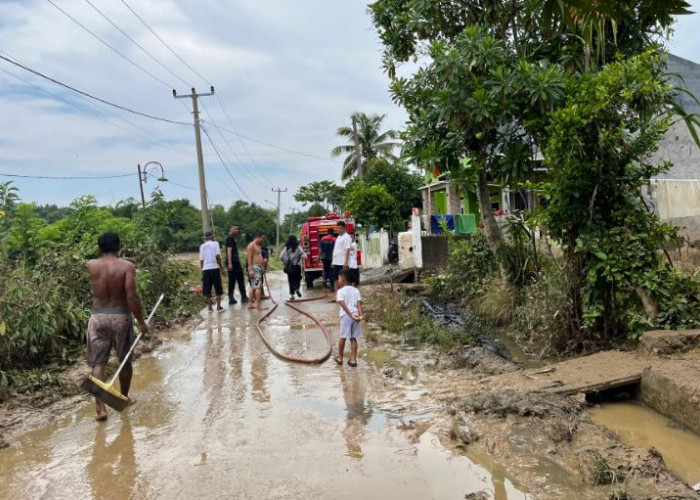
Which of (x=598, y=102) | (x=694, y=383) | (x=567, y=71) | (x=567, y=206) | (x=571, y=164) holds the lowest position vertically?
(x=694, y=383)

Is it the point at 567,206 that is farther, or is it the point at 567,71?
the point at 567,71

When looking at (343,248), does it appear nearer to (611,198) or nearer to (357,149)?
(611,198)

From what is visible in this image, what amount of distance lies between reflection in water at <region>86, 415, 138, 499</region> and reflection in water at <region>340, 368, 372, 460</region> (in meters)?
1.72

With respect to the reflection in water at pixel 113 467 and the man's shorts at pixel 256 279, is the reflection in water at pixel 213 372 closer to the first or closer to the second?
the reflection in water at pixel 113 467

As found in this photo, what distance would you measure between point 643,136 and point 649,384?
3.36 metres

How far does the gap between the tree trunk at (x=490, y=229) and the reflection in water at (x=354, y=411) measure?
15.7 feet

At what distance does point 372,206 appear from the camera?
93.2ft

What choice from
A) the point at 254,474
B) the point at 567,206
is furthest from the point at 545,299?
the point at 254,474

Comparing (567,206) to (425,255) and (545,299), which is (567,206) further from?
(425,255)

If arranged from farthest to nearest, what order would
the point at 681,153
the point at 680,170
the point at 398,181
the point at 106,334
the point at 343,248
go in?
1. the point at 398,181
2. the point at 681,153
3. the point at 680,170
4. the point at 343,248
5. the point at 106,334

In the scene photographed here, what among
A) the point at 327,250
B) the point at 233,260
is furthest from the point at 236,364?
the point at 327,250

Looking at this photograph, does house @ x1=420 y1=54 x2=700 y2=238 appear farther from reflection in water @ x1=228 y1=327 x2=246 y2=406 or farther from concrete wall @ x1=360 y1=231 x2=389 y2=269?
concrete wall @ x1=360 y1=231 x2=389 y2=269

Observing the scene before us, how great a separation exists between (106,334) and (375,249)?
22802 mm

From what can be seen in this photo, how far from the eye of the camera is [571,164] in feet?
24.6
